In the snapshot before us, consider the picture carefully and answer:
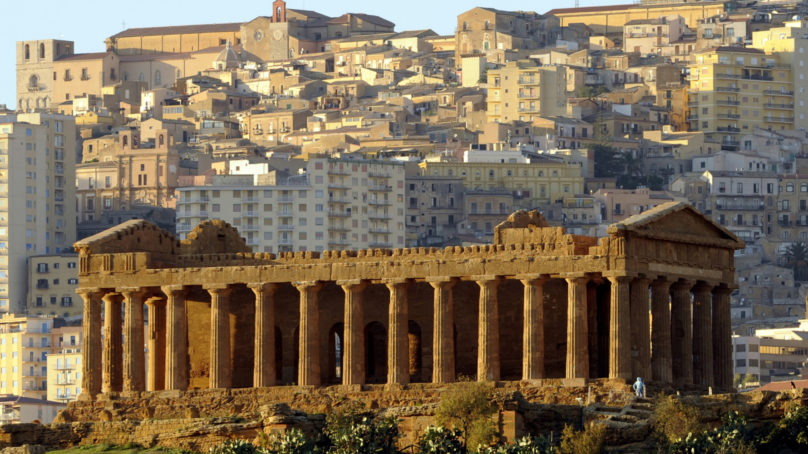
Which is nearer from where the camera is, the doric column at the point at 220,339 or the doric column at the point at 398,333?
the doric column at the point at 398,333

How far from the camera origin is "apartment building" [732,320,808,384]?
543 ft

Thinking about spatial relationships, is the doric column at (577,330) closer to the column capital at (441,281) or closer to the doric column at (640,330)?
the doric column at (640,330)

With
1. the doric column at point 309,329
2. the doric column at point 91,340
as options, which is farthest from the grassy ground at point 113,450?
the doric column at point 91,340

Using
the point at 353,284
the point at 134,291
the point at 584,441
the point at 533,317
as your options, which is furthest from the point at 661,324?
the point at 134,291

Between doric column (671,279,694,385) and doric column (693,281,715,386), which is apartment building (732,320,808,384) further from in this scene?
doric column (671,279,694,385)

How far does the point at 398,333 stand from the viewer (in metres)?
80.7

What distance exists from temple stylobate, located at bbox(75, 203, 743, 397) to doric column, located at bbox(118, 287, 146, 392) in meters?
0.06

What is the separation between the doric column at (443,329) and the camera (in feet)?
261

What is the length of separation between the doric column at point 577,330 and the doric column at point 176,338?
44.5 feet

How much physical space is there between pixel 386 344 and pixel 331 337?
2.22m

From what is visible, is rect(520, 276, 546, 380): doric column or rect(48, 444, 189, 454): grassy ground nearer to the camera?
rect(48, 444, 189, 454): grassy ground

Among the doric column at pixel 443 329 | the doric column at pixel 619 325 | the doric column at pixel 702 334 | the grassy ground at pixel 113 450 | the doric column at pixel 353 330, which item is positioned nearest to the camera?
the grassy ground at pixel 113 450

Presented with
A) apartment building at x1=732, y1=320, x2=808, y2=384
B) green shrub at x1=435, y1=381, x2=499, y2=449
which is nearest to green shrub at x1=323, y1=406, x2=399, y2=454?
green shrub at x1=435, y1=381, x2=499, y2=449

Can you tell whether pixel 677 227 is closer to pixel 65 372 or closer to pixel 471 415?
pixel 471 415
